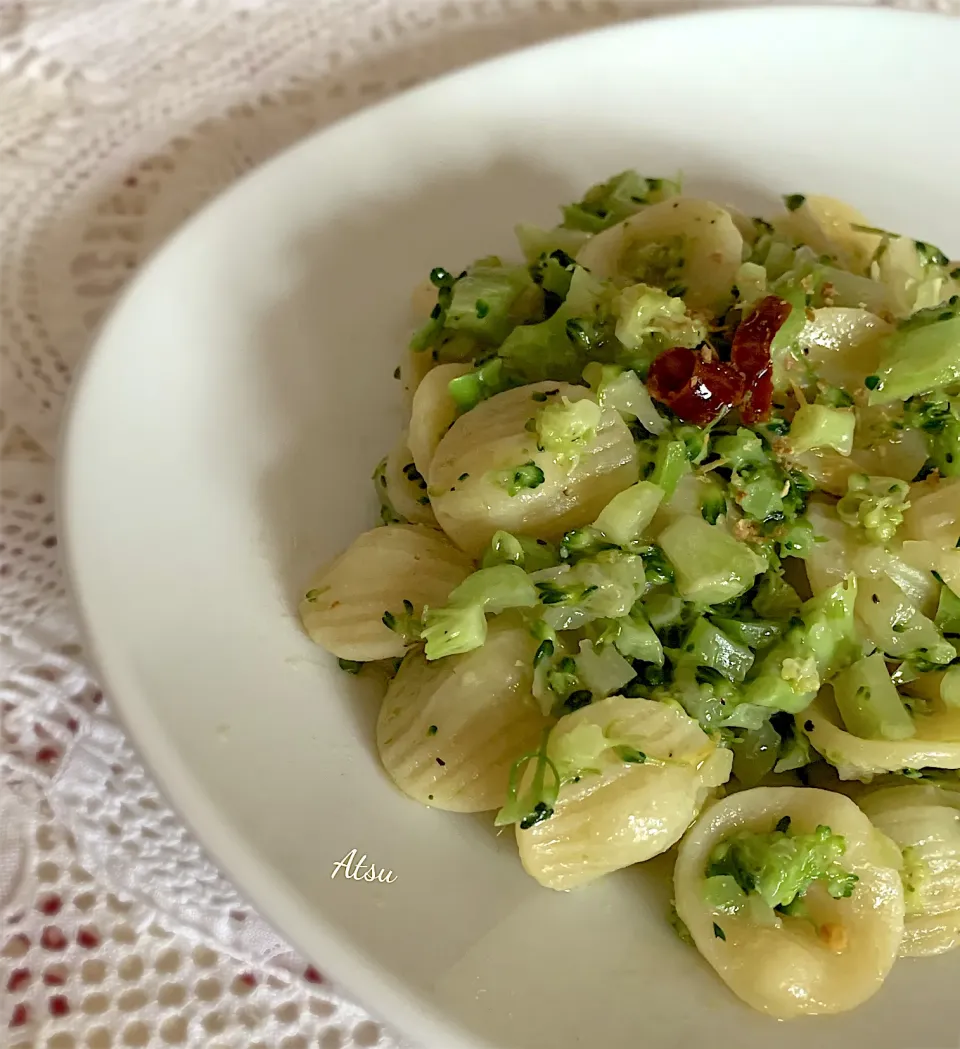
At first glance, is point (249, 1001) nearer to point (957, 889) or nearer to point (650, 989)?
point (650, 989)

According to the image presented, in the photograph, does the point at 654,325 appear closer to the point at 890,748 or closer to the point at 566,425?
the point at 566,425

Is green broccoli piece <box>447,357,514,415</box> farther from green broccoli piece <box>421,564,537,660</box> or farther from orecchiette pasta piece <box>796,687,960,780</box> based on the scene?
orecchiette pasta piece <box>796,687,960,780</box>

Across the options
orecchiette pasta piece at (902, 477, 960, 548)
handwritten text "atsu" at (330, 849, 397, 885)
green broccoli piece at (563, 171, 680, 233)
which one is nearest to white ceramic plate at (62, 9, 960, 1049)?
handwritten text "atsu" at (330, 849, 397, 885)

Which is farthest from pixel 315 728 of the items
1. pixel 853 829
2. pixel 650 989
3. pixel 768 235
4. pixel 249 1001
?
pixel 768 235

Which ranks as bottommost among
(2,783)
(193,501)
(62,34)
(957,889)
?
(957,889)

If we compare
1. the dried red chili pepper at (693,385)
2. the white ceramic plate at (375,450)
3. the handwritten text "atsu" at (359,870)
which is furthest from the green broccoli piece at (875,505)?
the handwritten text "atsu" at (359,870)

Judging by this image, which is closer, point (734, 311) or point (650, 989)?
point (650, 989)

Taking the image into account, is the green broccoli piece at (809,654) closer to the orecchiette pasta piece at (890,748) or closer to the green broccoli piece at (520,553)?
the orecchiette pasta piece at (890,748)
